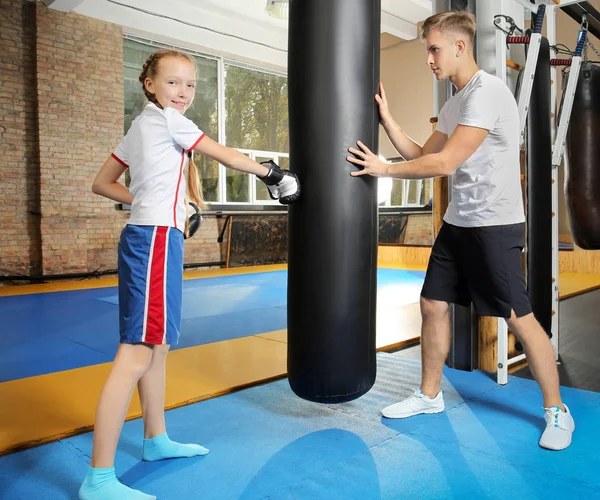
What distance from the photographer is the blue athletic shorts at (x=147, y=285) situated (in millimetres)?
1509

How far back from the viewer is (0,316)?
4.58 m

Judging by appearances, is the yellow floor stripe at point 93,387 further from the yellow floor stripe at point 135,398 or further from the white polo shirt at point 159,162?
the white polo shirt at point 159,162

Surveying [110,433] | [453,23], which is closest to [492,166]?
[453,23]

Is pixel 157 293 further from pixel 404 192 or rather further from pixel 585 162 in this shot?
pixel 404 192

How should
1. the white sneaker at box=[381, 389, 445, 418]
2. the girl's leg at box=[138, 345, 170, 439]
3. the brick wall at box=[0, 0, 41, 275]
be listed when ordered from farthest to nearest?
the brick wall at box=[0, 0, 41, 275]
the white sneaker at box=[381, 389, 445, 418]
the girl's leg at box=[138, 345, 170, 439]

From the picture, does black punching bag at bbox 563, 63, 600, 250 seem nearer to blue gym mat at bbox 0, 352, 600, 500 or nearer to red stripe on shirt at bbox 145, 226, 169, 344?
blue gym mat at bbox 0, 352, 600, 500

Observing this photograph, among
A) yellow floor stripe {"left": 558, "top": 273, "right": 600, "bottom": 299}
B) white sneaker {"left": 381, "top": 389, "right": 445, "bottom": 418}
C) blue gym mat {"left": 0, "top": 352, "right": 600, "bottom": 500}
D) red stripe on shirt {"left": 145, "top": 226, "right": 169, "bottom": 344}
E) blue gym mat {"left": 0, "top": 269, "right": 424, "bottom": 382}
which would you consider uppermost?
red stripe on shirt {"left": 145, "top": 226, "right": 169, "bottom": 344}

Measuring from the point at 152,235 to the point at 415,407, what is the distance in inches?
51.3

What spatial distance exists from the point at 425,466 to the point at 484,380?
3.56 ft

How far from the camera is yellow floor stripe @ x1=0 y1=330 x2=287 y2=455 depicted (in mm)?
1977

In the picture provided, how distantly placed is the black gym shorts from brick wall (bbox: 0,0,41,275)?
6.59 m

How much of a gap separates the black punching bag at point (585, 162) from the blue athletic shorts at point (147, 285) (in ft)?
9.26

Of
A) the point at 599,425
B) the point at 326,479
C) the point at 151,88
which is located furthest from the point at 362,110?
the point at 599,425

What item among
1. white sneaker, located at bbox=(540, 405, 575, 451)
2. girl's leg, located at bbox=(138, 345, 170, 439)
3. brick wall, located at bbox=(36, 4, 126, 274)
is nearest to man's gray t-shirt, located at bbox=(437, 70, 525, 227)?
white sneaker, located at bbox=(540, 405, 575, 451)
